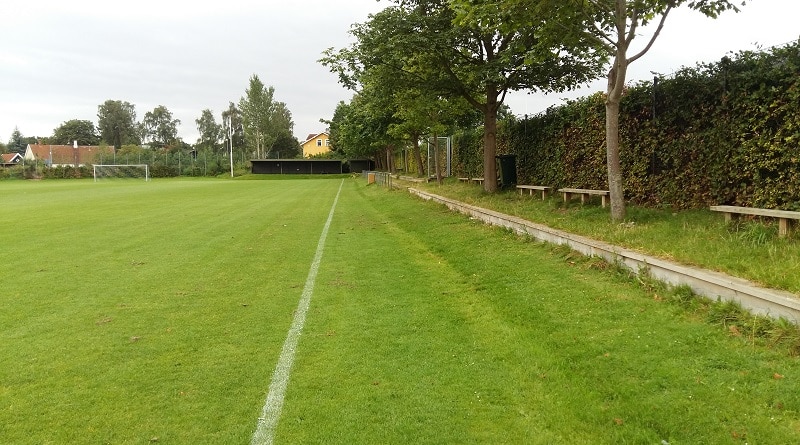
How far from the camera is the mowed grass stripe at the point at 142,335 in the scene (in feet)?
11.8

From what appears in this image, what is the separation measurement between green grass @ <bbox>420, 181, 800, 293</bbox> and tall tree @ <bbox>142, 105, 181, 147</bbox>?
141 meters

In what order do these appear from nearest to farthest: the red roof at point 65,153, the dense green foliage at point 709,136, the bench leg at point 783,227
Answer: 1. the bench leg at point 783,227
2. the dense green foliage at point 709,136
3. the red roof at point 65,153

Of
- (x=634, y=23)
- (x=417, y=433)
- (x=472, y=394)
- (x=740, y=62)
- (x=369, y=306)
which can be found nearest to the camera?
(x=417, y=433)

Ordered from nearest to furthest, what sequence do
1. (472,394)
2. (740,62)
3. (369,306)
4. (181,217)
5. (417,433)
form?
Answer: (417,433)
(472,394)
(369,306)
(740,62)
(181,217)

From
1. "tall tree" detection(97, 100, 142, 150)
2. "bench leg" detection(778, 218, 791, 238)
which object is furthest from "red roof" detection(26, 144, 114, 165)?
"bench leg" detection(778, 218, 791, 238)

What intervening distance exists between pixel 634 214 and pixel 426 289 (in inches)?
182

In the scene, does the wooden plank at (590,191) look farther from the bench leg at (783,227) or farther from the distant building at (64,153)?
the distant building at (64,153)

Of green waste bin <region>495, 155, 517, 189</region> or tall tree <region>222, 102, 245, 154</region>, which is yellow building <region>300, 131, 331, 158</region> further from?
green waste bin <region>495, 155, 517, 189</region>

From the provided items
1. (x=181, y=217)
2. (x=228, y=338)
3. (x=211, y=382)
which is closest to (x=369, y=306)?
(x=228, y=338)

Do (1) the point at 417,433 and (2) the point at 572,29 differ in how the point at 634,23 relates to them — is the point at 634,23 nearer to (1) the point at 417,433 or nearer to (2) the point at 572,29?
(2) the point at 572,29

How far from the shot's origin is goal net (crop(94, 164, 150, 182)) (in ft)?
236

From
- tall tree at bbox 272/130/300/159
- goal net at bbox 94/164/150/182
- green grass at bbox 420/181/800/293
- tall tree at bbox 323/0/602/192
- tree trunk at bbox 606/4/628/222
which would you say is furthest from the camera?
tall tree at bbox 272/130/300/159

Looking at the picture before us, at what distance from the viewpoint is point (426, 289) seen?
7176 mm

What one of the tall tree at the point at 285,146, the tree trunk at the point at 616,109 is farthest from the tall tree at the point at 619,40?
the tall tree at the point at 285,146
